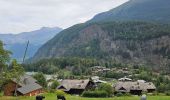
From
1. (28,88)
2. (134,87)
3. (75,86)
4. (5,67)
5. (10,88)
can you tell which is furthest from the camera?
(134,87)

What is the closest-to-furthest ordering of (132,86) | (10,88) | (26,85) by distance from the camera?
(10,88)
(26,85)
(132,86)

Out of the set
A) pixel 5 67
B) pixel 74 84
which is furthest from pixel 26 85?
pixel 74 84

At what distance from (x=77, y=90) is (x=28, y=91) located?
29920mm

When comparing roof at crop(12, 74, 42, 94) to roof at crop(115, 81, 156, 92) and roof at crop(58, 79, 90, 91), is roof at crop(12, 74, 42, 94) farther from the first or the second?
roof at crop(115, 81, 156, 92)

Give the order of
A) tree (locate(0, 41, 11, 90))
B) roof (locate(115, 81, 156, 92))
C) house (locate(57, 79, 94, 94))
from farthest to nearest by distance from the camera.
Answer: roof (locate(115, 81, 156, 92))
house (locate(57, 79, 94, 94))
tree (locate(0, 41, 11, 90))

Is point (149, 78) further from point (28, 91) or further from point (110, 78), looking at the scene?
point (28, 91)

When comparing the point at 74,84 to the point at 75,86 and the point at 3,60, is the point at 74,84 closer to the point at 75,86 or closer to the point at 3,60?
the point at 75,86

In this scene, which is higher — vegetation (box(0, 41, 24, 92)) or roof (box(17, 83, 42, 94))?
vegetation (box(0, 41, 24, 92))

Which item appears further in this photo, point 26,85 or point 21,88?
point 26,85

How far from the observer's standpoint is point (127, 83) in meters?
119

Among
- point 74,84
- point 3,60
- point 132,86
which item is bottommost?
point 132,86

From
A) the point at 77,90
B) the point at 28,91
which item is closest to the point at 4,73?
the point at 28,91

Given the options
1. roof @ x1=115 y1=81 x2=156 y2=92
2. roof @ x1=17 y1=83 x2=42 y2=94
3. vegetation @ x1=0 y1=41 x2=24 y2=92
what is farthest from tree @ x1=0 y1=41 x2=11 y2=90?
roof @ x1=115 y1=81 x2=156 y2=92

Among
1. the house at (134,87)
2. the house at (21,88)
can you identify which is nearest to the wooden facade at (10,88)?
the house at (21,88)
